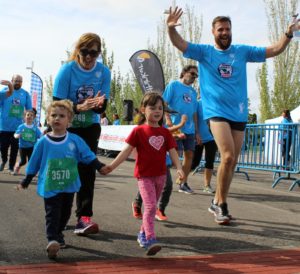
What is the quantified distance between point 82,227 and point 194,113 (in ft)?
12.3

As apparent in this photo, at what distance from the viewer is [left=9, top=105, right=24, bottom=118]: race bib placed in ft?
33.9

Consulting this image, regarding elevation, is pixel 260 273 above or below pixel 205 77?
below

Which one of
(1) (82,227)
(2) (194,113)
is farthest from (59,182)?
(2) (194,113)

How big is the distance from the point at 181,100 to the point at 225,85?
2.04 m

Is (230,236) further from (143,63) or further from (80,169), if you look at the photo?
(143,63)

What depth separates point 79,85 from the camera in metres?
4.61

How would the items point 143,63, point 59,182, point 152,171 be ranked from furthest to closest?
1. point 143,63
2. point 152,171
3. point 59,182

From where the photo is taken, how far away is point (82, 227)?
175 inches

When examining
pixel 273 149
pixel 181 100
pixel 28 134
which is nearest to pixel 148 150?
pixel 181 100

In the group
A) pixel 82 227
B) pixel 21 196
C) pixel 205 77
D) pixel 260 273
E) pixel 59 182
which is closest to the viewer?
pixel 260 273

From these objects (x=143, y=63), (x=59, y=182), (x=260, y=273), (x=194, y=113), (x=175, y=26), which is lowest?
(x=260, y=273)

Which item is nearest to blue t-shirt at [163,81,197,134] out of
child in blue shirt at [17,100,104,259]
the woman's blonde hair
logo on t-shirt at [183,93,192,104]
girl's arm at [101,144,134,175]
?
logo on t-shirt at [183,93,192,104]

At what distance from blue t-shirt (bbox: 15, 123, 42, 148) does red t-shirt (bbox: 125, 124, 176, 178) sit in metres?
6.19

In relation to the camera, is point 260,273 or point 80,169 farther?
point 80,169
